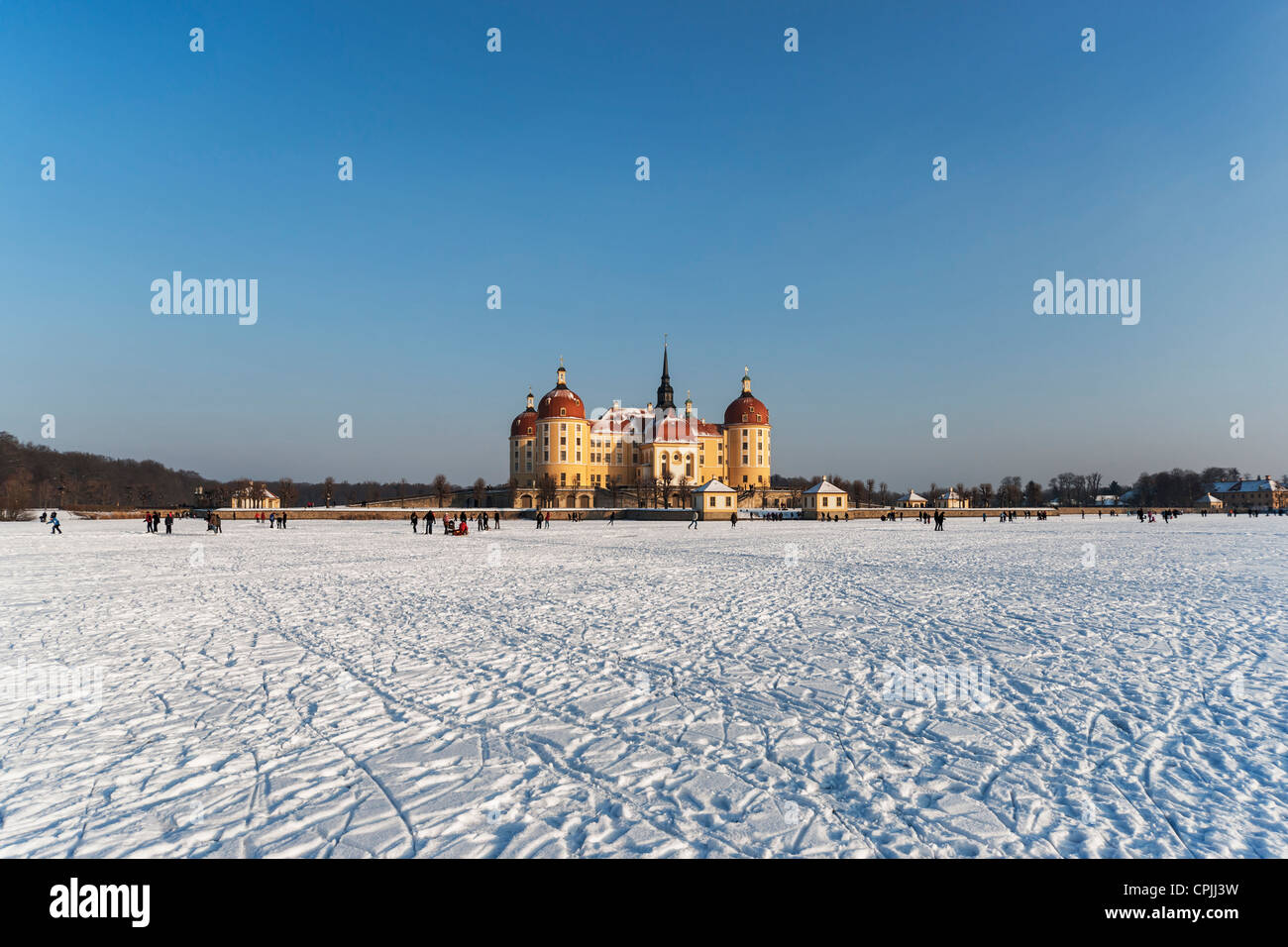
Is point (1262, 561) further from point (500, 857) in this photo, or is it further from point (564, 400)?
point (564, 400)

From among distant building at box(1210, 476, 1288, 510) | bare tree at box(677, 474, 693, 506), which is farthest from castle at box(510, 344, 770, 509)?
distant building at box(1210, 476, 1288, 510)

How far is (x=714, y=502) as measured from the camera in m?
58.9

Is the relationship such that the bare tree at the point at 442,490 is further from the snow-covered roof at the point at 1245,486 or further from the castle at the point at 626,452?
the snow-covered roof at the point at 1245,486

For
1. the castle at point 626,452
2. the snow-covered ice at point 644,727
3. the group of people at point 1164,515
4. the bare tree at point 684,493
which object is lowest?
the group of people at point 1164,515

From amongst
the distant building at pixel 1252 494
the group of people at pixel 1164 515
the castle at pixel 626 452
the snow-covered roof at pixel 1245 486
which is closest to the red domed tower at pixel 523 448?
the castle at pixel 626 452

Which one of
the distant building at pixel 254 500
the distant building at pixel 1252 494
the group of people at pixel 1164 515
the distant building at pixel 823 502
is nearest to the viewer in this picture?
the group of people at pixel 1164 515

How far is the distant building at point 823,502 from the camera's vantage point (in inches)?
2522

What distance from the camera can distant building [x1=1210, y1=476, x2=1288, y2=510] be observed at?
368ft

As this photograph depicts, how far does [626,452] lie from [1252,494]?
350 ft

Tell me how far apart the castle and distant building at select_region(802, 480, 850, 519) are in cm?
1838

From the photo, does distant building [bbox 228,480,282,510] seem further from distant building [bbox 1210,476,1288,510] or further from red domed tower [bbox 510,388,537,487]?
distant building [bbox 1210,476,1288,510]

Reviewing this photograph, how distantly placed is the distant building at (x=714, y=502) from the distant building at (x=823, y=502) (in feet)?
28.9
